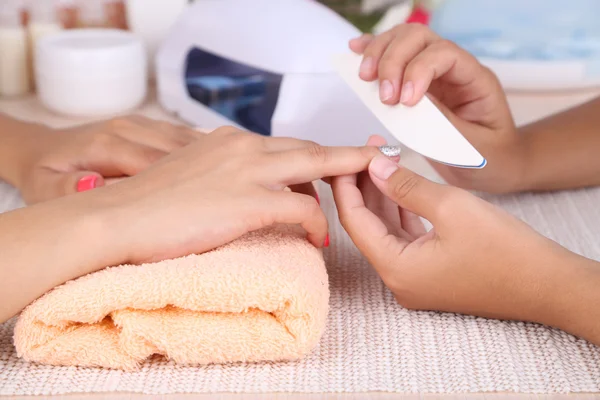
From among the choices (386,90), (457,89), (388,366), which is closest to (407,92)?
(386,90)

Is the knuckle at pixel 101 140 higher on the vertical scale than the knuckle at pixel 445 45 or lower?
lower

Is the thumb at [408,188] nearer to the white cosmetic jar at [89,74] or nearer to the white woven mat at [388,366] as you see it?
the white woven mat at [388,366]

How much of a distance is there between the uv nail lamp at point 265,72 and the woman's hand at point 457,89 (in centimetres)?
12

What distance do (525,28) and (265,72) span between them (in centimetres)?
40

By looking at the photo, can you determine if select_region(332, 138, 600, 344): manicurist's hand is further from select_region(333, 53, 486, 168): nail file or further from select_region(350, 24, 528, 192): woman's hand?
select_region(350, 24, 528, 192): woman's hand

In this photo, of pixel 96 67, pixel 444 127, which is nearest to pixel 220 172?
pixel 444 127

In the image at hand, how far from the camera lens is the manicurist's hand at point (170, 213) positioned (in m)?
0.49

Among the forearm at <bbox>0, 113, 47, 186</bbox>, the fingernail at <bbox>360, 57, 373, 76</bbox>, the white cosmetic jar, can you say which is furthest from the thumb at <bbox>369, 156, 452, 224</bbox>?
the white cosmetic jar

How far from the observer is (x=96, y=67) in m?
0.96

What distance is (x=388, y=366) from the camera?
1.57ft

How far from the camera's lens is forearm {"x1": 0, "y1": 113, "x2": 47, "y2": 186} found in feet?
2.53

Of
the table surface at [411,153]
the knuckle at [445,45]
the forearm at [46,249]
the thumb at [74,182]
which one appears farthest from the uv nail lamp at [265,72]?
the forearm at [46,249]

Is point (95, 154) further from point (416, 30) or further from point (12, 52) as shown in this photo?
point (12, 52)

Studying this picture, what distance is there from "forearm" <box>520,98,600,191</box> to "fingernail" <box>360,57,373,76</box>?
7.6 inches
